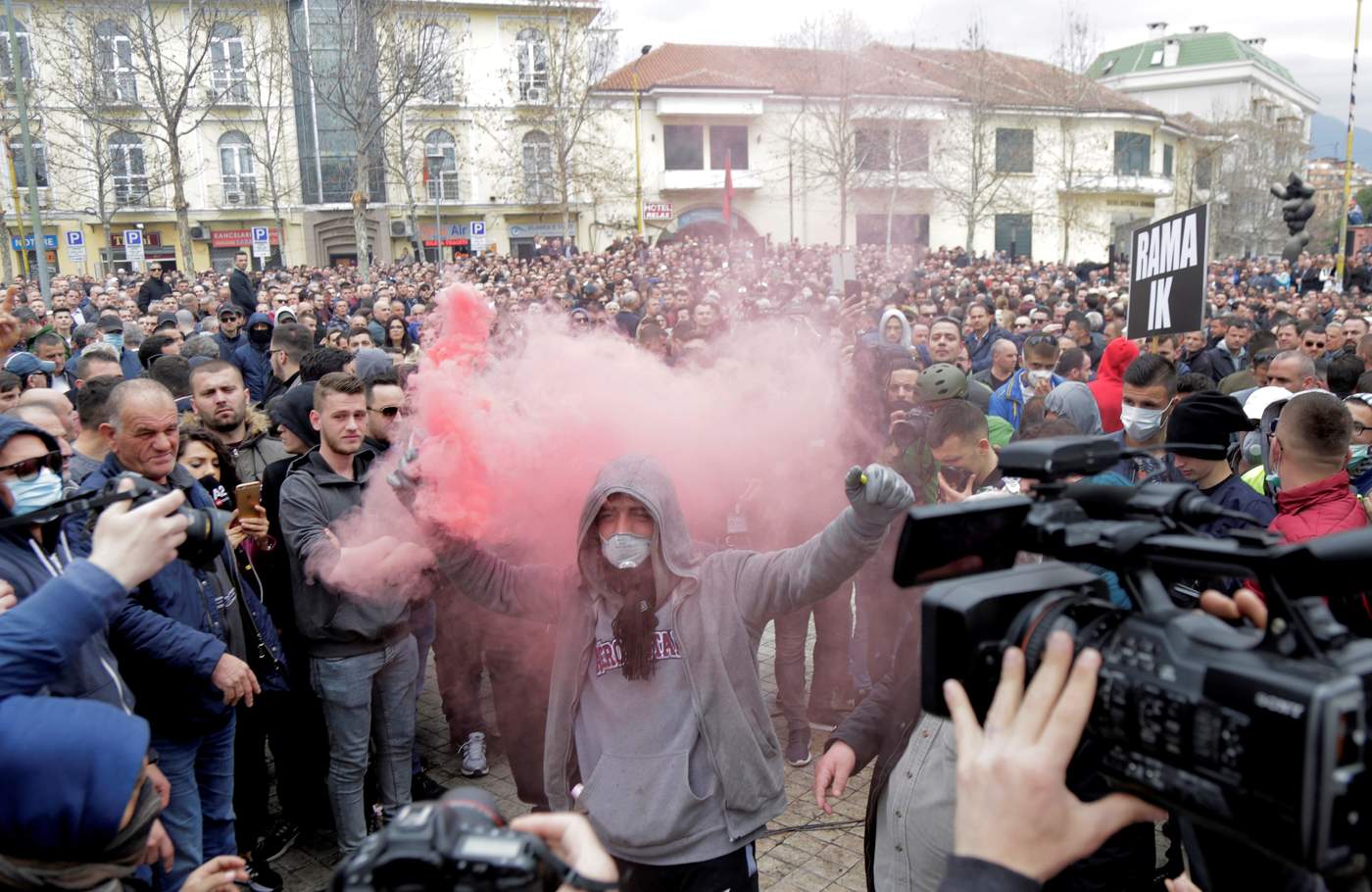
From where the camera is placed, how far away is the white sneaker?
214 inches

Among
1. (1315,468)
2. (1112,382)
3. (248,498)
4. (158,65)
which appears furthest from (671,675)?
(158,65)

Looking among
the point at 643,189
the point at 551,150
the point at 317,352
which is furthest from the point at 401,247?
the point at 317,352

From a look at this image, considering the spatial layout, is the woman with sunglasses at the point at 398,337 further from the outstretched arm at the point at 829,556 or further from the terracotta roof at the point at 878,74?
the terracotta roof at the point at 878,74

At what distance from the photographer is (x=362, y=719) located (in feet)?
14.6

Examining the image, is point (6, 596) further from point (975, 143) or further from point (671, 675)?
point (975, 143)

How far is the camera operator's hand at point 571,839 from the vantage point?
1.54 meters

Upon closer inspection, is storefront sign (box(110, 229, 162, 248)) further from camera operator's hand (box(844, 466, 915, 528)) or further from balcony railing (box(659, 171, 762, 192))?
camera operator's hand (box(844, 466, 915, 528))

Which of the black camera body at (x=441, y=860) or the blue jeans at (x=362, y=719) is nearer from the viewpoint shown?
the black camera body at (x=441, y=860)

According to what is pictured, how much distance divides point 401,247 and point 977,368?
1364 inches

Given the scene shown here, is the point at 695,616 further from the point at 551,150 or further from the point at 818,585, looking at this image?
the point at 551,150

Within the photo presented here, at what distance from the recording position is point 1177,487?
1584mm

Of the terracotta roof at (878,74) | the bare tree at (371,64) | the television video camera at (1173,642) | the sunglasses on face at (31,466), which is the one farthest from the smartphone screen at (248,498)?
the terracotta roof at (878,74)

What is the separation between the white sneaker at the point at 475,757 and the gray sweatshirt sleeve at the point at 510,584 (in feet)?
7.61

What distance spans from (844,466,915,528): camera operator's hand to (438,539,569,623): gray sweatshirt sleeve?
1.06 meters
